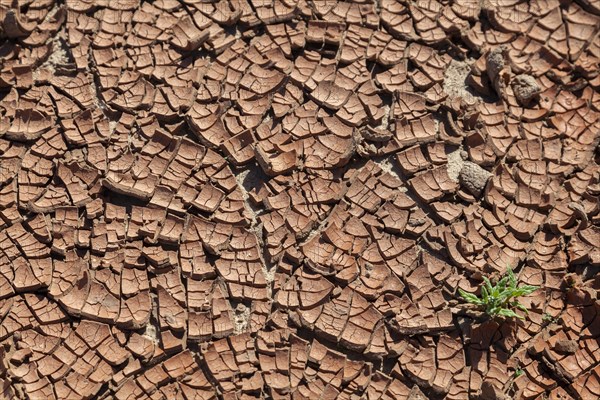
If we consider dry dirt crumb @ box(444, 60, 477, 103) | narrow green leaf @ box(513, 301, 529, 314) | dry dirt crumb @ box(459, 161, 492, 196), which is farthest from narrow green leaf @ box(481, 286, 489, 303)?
dry dirt crumb @ box(444, 60, 477, 103)

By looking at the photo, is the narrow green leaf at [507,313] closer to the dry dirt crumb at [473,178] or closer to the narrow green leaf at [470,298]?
the narrow green leaf at [470,298]

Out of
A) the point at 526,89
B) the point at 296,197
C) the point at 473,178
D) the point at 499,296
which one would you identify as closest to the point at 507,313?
the point at 499,296

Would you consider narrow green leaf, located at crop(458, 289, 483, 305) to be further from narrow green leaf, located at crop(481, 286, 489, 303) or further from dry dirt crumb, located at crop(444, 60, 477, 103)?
dry dirt crumb, located at crop(444, 60, 477, 103)

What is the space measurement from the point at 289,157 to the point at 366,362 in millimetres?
911

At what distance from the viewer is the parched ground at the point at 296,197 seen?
273cm

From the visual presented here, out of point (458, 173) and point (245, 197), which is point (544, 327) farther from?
point (245, 197)

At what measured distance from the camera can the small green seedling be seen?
9.09ft

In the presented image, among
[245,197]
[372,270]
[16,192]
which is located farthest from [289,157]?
[16,192]

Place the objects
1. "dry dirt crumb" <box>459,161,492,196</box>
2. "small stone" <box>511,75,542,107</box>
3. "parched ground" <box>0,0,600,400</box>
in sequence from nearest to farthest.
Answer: "parched ground" <box>0,0,600,400</box> → "dry dirt crumb" <box>459,161,492,196</box> → "small stone" <box>511,75,542,107</box>

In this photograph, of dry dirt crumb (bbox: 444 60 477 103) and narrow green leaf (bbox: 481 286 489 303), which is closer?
narrow green leaf (bbox: 481 286 489 303)

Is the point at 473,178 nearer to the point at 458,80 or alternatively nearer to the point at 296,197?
the point at 458,80

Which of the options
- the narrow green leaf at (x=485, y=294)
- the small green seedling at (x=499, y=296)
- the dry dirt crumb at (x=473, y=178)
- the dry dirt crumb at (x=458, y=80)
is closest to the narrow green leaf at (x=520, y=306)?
the small green seedling at (x=499, y=296)

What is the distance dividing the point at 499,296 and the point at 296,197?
0.90 meters

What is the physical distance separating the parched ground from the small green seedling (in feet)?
0.23
